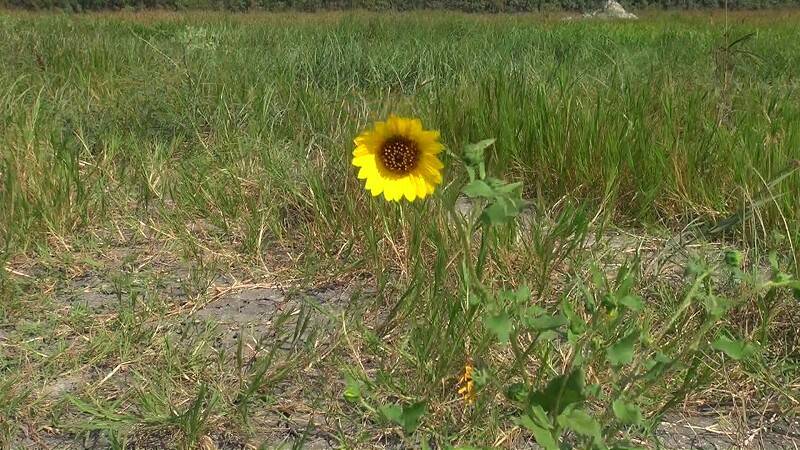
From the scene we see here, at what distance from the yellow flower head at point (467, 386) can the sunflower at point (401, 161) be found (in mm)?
317

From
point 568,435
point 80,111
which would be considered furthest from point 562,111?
point 80,111

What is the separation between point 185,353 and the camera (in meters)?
1.24

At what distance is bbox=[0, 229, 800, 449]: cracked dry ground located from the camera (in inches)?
41.7

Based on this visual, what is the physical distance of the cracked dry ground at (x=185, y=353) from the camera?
3.48 ft

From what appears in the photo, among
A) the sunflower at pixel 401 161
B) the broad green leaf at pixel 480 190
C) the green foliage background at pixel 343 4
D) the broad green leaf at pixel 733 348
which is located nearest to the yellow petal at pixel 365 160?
the sunflower at pixel 401 161

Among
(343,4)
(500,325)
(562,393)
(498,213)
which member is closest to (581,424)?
(562,393)

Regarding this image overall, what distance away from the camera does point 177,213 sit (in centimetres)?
180

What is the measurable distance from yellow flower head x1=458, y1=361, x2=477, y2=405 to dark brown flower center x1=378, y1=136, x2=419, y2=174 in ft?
1.16

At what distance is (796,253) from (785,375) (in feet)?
1.08

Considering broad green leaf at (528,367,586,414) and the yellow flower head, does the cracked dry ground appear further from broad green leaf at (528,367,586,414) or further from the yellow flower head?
broad green leaf at (528,367,586,414)

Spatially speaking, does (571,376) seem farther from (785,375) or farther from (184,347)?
(184,347)

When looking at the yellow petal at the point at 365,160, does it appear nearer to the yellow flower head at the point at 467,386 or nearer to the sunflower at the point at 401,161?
the sunflower at the point at 401,161

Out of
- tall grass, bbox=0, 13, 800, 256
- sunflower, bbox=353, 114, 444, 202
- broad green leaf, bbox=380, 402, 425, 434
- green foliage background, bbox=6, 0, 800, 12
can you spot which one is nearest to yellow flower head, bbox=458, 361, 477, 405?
broad green leaf, bbox=380, 402, 425, 434

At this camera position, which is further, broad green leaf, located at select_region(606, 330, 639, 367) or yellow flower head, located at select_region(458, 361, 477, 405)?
yellow flower head, located at select_region(458, 361, 477, 405)
